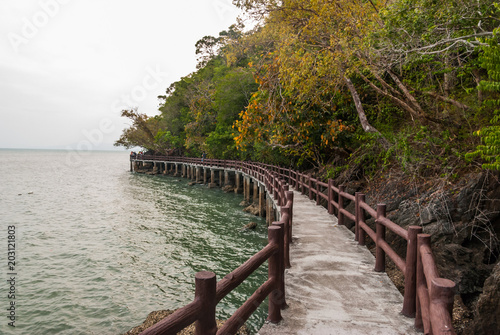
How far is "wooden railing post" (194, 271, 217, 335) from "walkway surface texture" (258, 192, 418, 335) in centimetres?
126

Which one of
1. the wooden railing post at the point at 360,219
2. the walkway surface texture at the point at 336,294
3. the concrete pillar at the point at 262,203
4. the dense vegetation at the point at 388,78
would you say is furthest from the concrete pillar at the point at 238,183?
the wooden railing post at the point at 360,219

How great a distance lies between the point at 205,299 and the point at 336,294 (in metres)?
2.56

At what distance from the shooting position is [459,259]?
5.84 m

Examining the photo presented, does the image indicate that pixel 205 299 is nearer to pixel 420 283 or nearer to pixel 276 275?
pixel 276 275

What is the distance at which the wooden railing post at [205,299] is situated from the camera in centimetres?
228

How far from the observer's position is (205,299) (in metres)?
2.28

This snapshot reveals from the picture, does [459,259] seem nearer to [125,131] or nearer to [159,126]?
[159,126]

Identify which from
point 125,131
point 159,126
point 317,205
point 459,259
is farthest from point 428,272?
point 125,131

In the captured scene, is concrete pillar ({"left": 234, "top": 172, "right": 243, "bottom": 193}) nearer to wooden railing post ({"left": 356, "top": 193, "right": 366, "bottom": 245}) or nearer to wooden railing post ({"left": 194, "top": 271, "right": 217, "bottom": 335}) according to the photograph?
wooden railing post ({"left": 356, "top": 193, "right": 366, "bottom": 245})

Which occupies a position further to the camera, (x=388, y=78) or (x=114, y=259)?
(x=388, y=78)

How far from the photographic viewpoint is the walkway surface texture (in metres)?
→ 3.46

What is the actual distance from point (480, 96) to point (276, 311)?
7.15 metres

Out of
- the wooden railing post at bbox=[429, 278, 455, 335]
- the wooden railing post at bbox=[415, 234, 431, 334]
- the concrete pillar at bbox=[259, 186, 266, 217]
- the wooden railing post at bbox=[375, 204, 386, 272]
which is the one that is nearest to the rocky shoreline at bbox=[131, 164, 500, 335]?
the wooden railing post at bbox=[375, 204, 386, 272]

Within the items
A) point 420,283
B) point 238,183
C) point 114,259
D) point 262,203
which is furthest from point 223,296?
point 238,183
